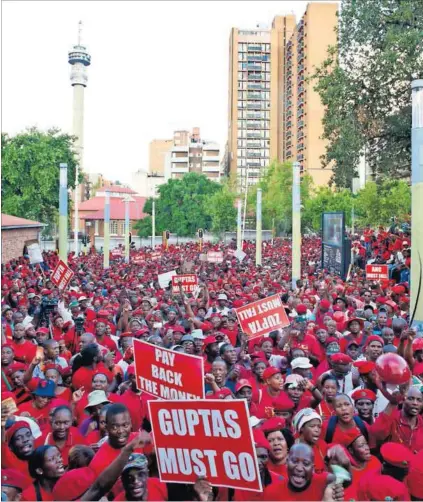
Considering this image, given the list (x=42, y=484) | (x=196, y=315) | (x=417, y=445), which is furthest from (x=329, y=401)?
(x=196, y=315)

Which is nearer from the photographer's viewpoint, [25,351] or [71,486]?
[71,486]

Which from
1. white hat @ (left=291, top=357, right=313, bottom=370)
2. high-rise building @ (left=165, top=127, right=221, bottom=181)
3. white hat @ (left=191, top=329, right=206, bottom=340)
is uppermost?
high-rise building @ (left=165, top=127, right=221, bottom=181)

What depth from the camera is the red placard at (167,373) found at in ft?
18.2

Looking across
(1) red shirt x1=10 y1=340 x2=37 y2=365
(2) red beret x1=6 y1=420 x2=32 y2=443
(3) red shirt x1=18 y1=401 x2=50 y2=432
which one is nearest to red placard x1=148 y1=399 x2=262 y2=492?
(2) red beret x1=6 y1=420 x2=32 y2=443

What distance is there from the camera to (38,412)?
6082 mm

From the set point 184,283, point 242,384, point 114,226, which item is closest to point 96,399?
point 242,384

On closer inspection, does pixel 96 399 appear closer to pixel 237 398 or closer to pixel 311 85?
pixel 237 398

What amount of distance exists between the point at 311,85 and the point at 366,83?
63.7 meters

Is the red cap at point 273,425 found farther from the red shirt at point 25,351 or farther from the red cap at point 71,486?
the red shirt at point 25,351

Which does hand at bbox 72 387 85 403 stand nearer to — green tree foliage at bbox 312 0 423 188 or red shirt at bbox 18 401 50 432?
red shirt at bbox 18 401 50 432

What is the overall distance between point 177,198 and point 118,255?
3129cm

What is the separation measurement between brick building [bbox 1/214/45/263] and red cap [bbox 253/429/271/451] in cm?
2661

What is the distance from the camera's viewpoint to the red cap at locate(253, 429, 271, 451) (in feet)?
15.9

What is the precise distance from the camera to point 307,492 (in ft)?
13.6
